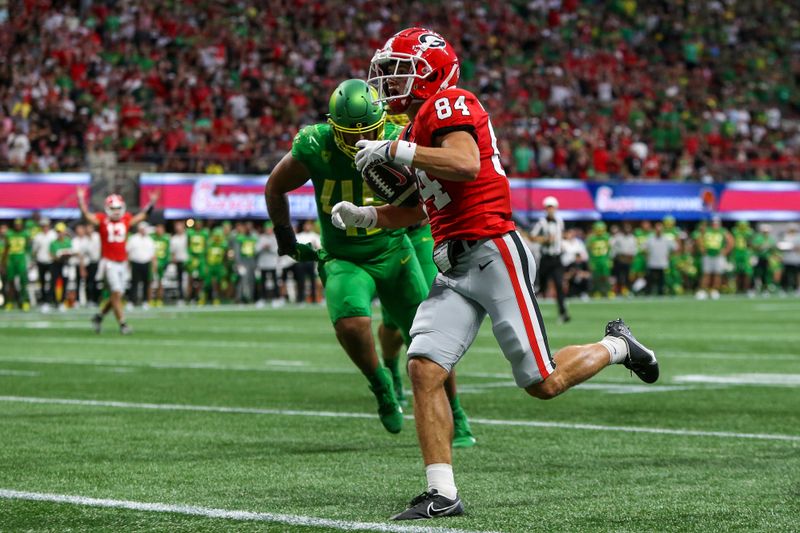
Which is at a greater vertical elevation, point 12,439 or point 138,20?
point 138,20

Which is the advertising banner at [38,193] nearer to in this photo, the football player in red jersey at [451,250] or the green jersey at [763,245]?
the green jersey at [763,245]

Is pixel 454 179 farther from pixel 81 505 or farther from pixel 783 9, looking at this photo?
pixel 783 9

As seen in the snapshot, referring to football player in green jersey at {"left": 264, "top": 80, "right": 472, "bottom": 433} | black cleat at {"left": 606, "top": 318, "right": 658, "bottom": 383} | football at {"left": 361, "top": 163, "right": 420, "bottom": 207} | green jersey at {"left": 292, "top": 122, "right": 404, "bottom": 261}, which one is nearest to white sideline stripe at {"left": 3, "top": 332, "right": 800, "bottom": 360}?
football player in green jersey at {"left": 264, "top": 80, "right": 472, "bottom": 433}

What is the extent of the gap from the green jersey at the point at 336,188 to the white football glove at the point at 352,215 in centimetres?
196

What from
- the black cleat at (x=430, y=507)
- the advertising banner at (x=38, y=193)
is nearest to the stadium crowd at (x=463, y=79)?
the advertising banner at (x=38, y=193)

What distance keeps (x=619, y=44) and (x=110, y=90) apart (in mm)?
15512

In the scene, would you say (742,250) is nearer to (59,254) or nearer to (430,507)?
(59,254)

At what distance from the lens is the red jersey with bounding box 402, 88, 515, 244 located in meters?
5.38

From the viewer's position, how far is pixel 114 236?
1888cm

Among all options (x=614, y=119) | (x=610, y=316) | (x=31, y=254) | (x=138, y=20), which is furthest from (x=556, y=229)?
(x=614, y=119)

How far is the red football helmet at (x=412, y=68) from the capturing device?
5.55m

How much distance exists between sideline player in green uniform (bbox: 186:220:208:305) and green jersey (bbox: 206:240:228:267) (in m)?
0.11

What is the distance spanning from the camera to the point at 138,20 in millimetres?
29938

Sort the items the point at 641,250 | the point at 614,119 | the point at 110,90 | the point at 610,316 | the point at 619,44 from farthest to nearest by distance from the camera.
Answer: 1. the point at 619,44
2. the point at 614,119
3. the point at 641,250
4. the point at 110,90
5. the point at 610,316
